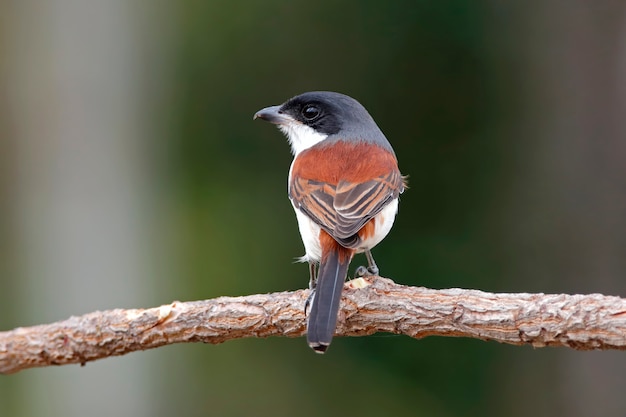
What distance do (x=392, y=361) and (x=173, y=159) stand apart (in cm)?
269

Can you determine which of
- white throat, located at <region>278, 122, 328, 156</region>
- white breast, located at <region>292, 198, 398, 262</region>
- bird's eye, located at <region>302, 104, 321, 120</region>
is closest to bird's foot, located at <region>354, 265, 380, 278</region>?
white breast, located at <region>292, 198, 398, 262</region>

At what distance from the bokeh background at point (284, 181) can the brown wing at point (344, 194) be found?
2.26 m

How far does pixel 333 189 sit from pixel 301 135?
0.84 metres

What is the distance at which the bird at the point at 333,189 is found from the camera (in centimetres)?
336

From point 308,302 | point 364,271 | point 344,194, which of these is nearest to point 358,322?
point 308,302

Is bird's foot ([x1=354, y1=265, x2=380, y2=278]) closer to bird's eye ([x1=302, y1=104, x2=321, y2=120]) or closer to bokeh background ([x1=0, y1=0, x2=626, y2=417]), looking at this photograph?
bird's eye ([x1=302, y1=104, x2=321, y2=120])

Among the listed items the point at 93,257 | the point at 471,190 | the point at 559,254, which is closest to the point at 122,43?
the point at 93,257

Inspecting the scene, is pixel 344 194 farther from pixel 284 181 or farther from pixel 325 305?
pixel 284 181

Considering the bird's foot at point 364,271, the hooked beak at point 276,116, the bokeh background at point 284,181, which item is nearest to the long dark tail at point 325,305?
the bird's foot at point 364,271

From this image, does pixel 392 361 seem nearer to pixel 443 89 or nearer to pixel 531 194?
pixel 531 194

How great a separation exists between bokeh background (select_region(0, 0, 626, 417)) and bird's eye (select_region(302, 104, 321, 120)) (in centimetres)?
197

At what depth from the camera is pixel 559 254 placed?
6086 mm

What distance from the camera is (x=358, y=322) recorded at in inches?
135

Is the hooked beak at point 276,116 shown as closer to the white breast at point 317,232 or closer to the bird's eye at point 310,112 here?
the bird's eye at point 310,112
